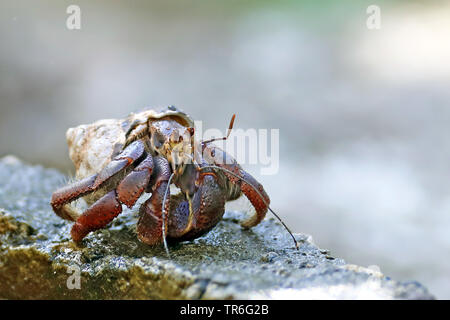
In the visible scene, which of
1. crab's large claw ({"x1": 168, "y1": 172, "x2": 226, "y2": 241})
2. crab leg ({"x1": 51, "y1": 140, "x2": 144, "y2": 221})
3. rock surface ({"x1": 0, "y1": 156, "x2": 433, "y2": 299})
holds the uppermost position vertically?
crab leg ({"x1": 51, "y1": 140, "x2": 144, "y2": 221})

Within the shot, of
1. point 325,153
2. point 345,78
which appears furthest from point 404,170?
point 345,78

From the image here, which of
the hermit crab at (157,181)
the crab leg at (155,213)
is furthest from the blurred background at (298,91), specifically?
the crab leg at (155,213)

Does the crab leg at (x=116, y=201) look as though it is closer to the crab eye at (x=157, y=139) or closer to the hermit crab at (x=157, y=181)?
the hermit crab at (x=157, y=181)

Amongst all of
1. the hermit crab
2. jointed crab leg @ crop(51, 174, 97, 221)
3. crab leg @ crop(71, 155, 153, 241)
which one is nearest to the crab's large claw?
the hermit crab

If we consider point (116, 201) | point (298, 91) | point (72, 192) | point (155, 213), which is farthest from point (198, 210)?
point (298, 91)

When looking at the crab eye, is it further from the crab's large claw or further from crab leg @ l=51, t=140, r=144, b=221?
the crab's large claw
